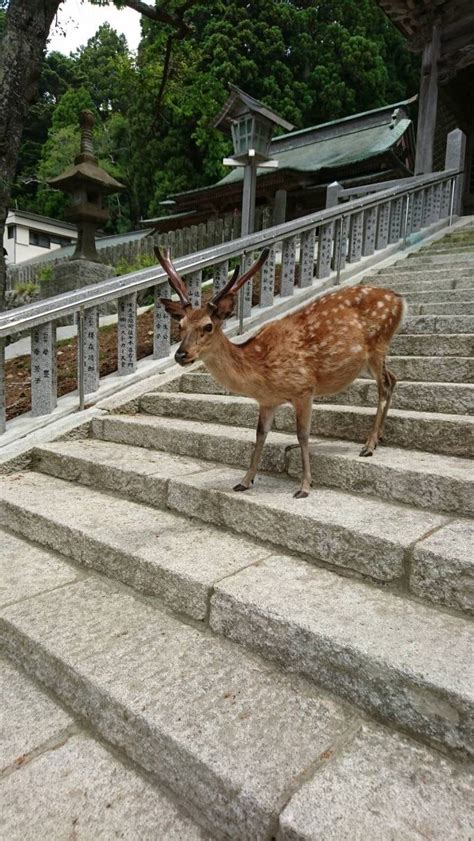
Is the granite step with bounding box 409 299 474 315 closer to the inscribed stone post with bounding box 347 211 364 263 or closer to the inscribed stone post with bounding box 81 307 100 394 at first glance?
the inscribed stone post with bounding box 347 211 364 263

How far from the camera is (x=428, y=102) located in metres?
9.66

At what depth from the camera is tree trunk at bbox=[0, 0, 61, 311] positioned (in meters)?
6.70

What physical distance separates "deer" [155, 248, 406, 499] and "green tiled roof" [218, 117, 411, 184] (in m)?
13.4

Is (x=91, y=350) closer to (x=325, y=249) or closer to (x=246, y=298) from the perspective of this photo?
(x=246, y=298)

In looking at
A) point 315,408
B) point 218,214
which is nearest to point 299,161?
point 218,214

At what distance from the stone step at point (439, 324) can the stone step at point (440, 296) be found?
507 millimetres

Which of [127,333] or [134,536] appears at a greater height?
[127,333]

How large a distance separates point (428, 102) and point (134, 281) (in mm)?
7959

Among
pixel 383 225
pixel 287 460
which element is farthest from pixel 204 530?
pixel 383 225

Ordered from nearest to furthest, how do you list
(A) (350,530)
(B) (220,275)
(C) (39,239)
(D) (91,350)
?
(A) (350,530), (D) (91,350), (B) (220,275), (C) (39,239)

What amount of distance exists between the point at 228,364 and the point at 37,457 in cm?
207

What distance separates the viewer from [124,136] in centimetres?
3262

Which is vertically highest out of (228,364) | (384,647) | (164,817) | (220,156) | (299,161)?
(220,156)

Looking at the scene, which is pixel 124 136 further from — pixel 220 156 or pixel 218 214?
pixel 218 214
